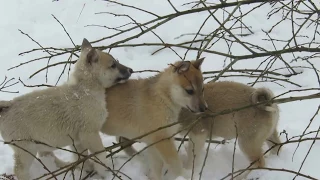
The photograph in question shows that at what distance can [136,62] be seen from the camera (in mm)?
8125

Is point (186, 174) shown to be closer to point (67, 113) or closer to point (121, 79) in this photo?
point (121, 79)

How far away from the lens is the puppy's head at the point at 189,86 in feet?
17.6

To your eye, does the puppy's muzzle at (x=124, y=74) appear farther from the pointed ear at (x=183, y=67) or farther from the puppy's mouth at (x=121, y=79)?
the pointed ear at (x=183, y=67)

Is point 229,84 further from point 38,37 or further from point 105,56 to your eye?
point 38,37

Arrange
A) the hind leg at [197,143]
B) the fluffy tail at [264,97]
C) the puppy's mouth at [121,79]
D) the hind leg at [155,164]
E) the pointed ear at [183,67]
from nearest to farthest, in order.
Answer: the fluffy tail at [264,97] < the pointed ear at [183,67] < the hind leg at [155,164] < the hind leg at [197,143] < the puppy's mouth at [121,79]

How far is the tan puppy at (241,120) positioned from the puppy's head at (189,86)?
0.14 m

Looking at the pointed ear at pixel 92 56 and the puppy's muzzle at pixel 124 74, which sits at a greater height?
the pointed ear at pixel 92 56

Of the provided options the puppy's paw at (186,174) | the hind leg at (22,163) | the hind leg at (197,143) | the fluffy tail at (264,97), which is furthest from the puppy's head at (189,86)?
the hind leg at (22,163)

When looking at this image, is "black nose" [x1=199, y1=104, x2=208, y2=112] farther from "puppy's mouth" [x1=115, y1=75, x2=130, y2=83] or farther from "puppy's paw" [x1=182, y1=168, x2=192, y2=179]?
"puppy's mouth" [x1=115, y1=75, x2=130, y2=83]

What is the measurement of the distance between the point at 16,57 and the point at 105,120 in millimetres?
3443

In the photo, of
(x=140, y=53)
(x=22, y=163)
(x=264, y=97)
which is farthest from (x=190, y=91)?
(x=140, y=53)

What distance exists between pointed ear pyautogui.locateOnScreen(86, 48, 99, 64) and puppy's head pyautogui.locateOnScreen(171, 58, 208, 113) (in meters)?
0.89

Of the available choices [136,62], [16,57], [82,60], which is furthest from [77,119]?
[16,57]

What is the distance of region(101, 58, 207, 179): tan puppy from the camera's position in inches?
213
